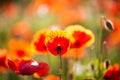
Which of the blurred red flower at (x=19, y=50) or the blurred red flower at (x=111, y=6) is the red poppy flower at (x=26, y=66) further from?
the blurred red flower at (x=111, y=6)

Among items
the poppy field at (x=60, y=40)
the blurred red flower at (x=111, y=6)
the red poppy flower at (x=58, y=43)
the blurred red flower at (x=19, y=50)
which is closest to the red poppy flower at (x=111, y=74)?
the poppy field at (x=60, y=40)

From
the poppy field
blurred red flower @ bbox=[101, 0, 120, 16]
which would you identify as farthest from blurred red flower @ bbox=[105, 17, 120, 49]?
blurred red flower @ bbox=[101, 0, 120, 16]

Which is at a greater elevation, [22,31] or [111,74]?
[22,31]

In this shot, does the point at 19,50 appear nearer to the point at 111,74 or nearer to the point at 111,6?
the point at 111,74

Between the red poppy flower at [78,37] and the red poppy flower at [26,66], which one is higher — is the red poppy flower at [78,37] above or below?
above

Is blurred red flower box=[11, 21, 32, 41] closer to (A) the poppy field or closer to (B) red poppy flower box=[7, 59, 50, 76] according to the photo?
(A) the poppy field

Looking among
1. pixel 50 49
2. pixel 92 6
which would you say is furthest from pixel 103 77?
pixel 92 6

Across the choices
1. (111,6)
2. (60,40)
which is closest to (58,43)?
(60,40)

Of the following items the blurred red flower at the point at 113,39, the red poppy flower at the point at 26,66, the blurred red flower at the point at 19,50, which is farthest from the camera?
the blurred red flower at the point at 113,39
